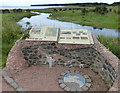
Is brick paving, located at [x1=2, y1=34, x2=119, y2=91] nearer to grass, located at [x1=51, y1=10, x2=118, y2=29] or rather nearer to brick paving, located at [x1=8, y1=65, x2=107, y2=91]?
brick paving, located at [x1=8, y1=65, x2=107, y2=91]

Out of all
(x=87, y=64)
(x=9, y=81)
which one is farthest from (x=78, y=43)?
(x=9, y=81)

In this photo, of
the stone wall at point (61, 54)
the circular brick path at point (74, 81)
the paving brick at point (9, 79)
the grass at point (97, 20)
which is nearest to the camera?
the circular brick path at point (74, 81)

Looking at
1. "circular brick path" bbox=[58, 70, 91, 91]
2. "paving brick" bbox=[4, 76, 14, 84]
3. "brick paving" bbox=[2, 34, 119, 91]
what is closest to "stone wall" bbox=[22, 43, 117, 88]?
"brick paving" bbox=[2, 34, 119, 91]

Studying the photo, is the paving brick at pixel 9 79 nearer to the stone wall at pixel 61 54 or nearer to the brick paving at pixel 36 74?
the brick paving at pixel 36 74

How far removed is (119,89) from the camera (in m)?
2.79

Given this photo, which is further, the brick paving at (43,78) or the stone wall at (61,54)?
the stone wall at (61,54)

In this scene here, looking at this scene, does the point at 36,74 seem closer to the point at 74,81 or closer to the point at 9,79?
the point at 9,79

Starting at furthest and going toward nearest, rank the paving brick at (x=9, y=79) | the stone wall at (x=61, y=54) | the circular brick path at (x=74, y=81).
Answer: the stone wall at (x=61, y=54), the paving brick at (x=9, y=79), the circular brick path at (x=74, y=81)

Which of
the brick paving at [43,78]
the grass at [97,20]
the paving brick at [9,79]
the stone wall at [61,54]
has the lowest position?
the grass at [97,20]

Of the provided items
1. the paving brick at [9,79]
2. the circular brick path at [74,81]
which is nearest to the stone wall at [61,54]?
the circular brick path at [74,81]

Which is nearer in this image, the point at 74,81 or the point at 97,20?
the point at 74,81

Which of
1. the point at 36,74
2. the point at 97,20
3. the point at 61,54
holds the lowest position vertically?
the point at 97,20

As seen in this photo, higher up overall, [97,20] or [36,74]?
[36,74]

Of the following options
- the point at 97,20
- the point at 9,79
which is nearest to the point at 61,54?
the point at 9,79
